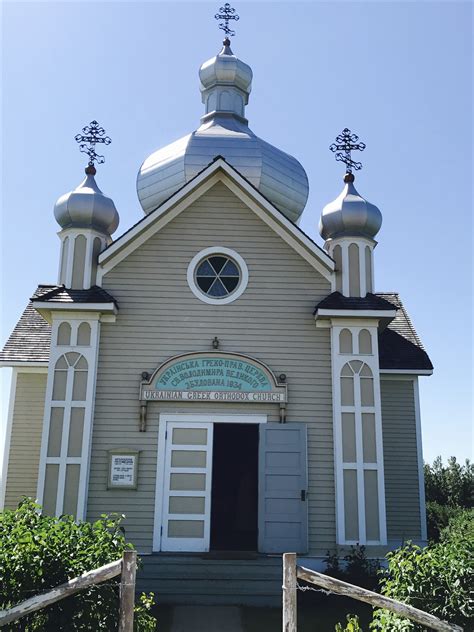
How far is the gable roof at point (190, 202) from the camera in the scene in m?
12.9

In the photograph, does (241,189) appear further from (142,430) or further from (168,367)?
(142,430)

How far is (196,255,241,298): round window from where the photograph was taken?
42.5ft

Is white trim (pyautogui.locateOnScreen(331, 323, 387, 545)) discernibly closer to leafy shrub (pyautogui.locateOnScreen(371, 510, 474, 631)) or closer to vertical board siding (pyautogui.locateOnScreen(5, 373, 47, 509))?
leafy shrub (pyautogui.locateOnScreen(371, 510, 474, 631))

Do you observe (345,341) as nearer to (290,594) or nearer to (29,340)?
(290,594)

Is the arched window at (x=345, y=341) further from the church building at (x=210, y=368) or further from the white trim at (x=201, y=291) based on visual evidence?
the white trim at (x=201, y=291)

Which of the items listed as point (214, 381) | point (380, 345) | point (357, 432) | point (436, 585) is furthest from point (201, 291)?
point (436, 585)

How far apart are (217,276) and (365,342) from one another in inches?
122

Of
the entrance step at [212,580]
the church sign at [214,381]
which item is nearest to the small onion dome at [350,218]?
the church sign at [214,381]

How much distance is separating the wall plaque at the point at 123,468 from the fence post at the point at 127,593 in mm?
6141

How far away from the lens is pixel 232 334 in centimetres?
1264

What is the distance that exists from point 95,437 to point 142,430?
85cm

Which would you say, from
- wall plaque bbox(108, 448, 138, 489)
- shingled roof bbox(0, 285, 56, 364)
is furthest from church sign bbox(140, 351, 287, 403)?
shingled roof bbox(0, 285, 56, 364)

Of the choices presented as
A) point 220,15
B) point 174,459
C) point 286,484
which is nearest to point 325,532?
point 286,484

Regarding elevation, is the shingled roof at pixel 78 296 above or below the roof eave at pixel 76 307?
above
